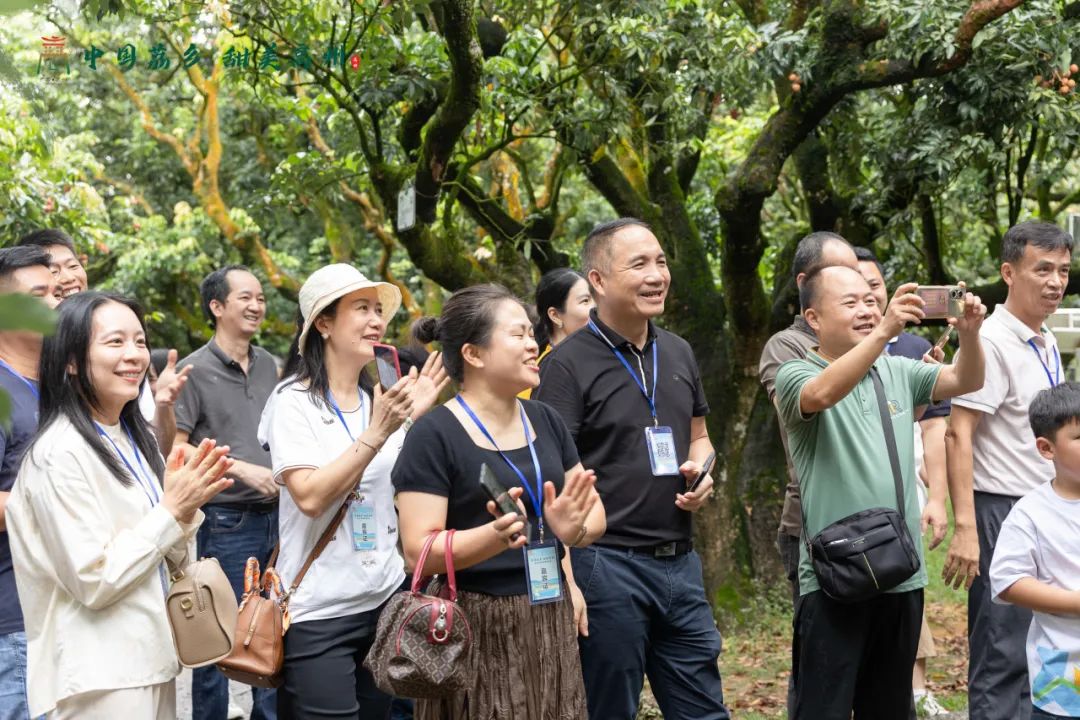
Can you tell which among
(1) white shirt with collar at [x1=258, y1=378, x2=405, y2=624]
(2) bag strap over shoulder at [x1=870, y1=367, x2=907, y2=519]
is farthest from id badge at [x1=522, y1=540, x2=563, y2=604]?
(2) bag strap over shoulder at [x1=870, y1=367, x2=907, y2=519]

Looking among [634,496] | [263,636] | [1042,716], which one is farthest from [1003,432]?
[263,636]

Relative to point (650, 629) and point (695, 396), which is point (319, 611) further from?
point (695, 396)

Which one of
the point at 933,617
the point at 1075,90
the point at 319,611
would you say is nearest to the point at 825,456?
the point at 319,611

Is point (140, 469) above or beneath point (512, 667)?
above

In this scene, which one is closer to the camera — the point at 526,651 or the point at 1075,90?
the point at 526,651

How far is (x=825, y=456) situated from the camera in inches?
163

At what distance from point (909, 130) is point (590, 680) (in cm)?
507

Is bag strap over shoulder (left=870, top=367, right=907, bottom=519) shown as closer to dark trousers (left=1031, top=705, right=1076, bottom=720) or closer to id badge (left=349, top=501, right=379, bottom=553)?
dark trousers (left=1031, top=705, right=1076, bottom=720)

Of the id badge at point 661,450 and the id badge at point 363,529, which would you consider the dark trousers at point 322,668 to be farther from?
the id badge at point 661,450

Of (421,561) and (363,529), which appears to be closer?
(421,561)

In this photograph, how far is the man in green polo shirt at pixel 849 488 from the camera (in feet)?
13.4

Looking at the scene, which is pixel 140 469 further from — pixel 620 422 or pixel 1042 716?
pixel 1042 716

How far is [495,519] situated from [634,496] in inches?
36.4

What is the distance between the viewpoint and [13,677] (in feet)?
11.9
